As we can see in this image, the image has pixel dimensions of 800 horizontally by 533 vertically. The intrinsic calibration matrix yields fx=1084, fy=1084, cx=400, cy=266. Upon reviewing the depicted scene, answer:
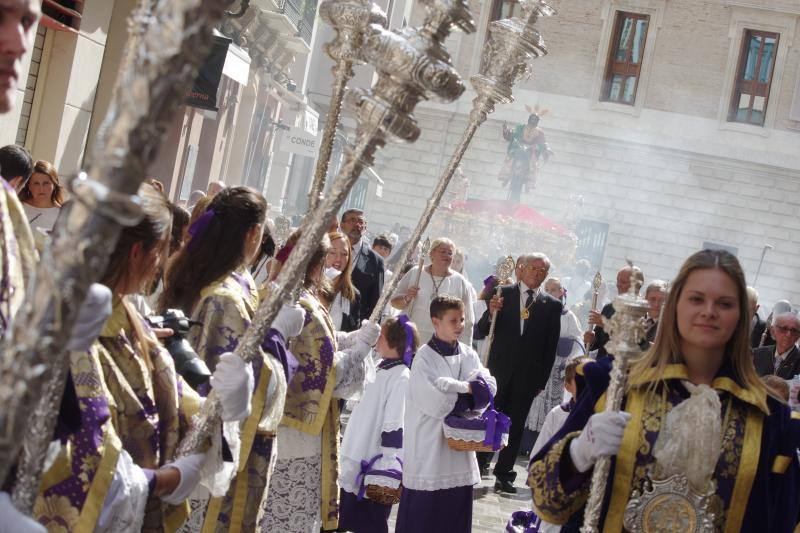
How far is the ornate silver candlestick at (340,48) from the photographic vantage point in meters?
3.50

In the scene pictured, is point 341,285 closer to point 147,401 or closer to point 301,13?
point 147,401

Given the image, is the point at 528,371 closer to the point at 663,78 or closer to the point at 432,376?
the point at 432,376

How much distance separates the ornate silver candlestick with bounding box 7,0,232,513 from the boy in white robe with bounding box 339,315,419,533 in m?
5.08

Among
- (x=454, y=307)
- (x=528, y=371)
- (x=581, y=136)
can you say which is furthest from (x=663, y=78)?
(x=454, y=307)

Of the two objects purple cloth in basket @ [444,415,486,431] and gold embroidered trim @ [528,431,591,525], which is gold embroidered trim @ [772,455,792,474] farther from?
purple cloth in basket @ [444,415,486,431]

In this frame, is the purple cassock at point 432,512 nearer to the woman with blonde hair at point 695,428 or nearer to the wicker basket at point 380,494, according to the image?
the wicker basket at point 380,494

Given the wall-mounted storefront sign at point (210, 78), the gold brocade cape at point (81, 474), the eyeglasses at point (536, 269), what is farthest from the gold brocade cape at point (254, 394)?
the wall-mounted storefront sign at point (210, 78)

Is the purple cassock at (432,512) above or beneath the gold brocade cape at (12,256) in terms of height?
beneath

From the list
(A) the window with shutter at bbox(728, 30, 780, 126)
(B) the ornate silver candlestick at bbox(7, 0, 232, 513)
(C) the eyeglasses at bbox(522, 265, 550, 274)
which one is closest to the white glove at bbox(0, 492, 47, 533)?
(B) the ornate silver candlestick at bbox(7, 0, 232, 513)

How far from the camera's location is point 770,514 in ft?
9.67

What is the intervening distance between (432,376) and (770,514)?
3.57 m

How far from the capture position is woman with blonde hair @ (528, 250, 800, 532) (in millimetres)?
2891

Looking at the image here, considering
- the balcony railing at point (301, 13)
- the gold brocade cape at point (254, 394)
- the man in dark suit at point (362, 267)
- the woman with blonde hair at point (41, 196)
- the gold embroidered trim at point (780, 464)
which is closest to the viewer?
the gold embroidered trim at point (780, 464)

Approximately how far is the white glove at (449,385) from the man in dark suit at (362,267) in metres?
2.84
